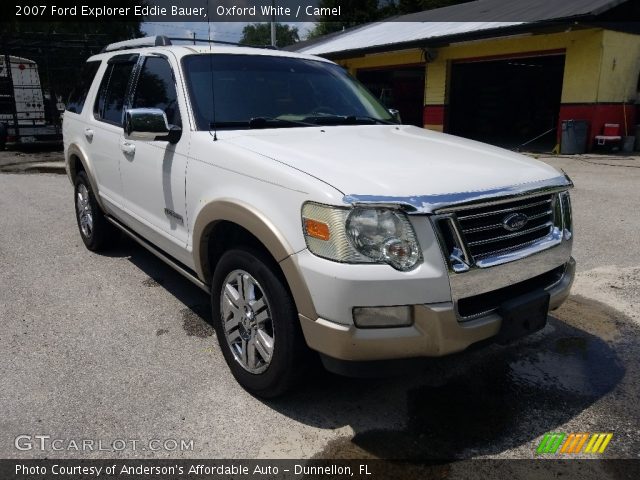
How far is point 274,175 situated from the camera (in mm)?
2600

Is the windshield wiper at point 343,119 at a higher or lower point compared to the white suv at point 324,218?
higher

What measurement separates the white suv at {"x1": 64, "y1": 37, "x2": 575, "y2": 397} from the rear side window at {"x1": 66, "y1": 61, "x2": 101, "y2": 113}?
145 cm

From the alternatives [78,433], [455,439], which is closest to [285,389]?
[455,439]

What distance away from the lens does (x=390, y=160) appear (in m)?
2.73

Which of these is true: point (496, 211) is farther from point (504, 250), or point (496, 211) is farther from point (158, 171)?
point (158, 171)

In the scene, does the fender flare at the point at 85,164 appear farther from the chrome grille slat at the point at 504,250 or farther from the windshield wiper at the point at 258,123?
the chrome grille slat at the point at 504,250

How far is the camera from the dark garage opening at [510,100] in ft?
68.7

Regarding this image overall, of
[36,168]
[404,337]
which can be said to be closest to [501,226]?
[404,337]

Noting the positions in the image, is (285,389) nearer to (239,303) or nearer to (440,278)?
(239,303)

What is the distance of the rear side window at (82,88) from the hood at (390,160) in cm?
289

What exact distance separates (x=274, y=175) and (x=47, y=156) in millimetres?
14837

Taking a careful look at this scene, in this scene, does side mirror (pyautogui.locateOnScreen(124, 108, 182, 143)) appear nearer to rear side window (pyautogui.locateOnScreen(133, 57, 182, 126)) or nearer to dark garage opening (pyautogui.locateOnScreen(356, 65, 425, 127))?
rear side window (pyautogui.locateOnScreen(133, 57, 182, 126))

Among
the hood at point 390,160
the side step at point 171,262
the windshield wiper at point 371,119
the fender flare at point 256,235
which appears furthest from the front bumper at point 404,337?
the windshield wiper at point 371,119

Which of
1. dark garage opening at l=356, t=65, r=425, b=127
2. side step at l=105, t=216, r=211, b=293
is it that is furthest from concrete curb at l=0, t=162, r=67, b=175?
dark garage opening at l=356, t=65, r=425, b=127
